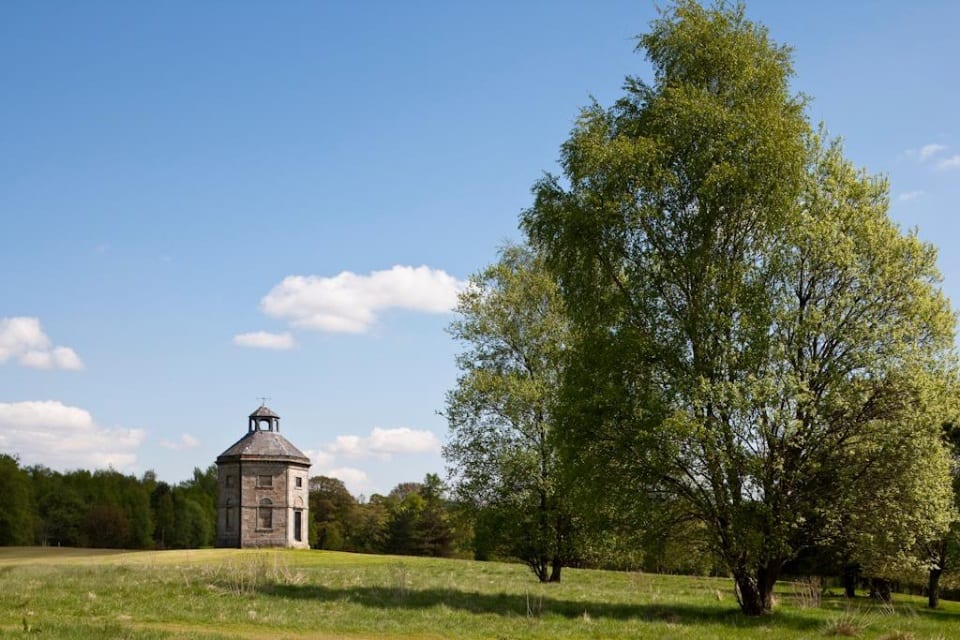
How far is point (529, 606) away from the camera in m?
24.0

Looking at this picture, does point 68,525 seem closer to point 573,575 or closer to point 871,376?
point 573,575

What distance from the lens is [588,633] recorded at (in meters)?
20.2

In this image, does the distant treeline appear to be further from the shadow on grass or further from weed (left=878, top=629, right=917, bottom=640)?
weed (left=878, top=629, right=917, bottom=640)

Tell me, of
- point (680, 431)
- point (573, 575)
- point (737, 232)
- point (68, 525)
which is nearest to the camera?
point (680, 431)

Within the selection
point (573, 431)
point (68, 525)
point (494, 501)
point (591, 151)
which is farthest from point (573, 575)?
point (68, 525)

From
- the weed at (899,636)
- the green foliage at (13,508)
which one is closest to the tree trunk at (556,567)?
the weed at (899,636)

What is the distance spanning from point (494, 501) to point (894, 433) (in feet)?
53.0

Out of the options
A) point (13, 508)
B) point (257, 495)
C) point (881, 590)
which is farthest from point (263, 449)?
point (881, 590)

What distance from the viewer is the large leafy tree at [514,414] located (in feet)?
110

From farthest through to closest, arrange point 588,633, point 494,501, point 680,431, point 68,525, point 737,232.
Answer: point 68,525 → point 494,501 → point 737,232 → point 680,431 → point 588,633

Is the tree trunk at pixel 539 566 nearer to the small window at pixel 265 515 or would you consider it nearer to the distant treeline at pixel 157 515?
the small window at pixel 265 515

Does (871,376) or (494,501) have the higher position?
(871,376)

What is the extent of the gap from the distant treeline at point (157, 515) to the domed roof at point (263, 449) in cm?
1674

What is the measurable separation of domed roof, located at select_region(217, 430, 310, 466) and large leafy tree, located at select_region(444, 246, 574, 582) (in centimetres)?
4733
